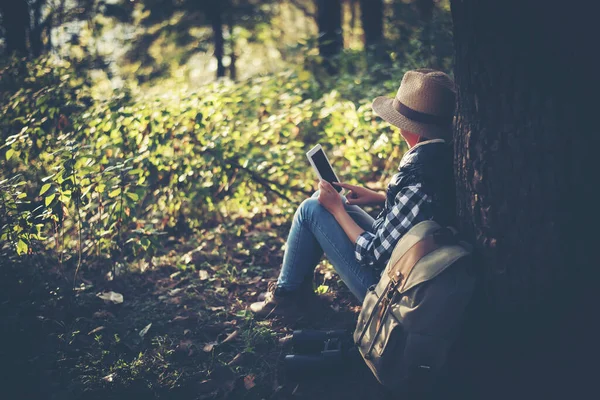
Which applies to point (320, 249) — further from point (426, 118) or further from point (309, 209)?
point (426, 118)

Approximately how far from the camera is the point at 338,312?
3389 millimetres

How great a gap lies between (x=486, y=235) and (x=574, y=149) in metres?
0.53

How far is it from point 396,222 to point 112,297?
2433 mm

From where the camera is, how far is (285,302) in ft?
11.1

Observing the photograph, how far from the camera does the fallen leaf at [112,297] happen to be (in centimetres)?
374

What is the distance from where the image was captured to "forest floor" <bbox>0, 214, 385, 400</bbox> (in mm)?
2820

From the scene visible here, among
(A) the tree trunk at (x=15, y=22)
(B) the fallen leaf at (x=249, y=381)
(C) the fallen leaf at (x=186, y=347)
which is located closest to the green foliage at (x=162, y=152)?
(C) the fallen leaf at (x=186, y=347)

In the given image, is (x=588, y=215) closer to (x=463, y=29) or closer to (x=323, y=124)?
(x=463, y=29)

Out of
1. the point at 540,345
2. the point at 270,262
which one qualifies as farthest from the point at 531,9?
the point at 270,262

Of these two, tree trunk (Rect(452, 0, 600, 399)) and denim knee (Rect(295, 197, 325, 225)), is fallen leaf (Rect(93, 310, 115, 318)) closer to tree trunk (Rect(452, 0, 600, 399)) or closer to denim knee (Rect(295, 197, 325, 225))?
denim knee (Rect(295, 197, 325, 225))

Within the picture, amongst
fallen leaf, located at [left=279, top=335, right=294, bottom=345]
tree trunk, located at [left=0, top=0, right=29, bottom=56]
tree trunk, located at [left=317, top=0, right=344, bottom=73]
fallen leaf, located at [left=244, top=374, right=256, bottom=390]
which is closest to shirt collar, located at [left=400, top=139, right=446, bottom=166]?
fallen leaf, located at [left=279, top=335, right=294, bottom=345]

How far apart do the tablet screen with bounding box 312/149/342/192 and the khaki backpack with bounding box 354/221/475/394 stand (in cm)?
103

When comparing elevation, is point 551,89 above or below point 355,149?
above

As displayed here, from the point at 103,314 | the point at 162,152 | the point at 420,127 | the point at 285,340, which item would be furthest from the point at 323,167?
the point at 103,314
